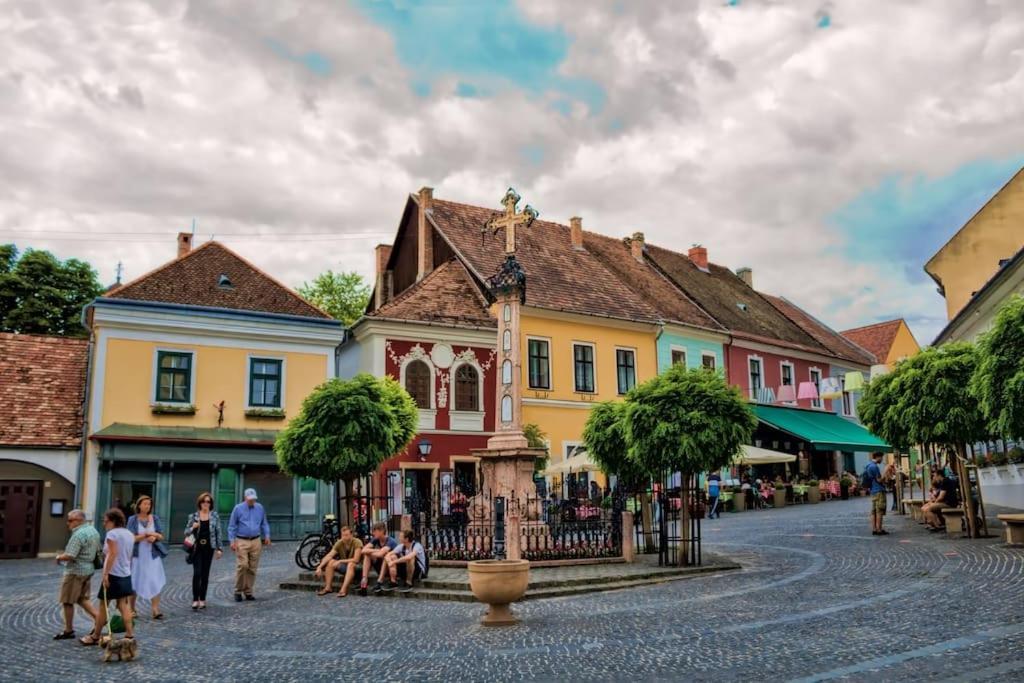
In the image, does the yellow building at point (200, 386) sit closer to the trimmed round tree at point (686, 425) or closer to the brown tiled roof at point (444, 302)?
the brown tiled roof at point (444, 302)

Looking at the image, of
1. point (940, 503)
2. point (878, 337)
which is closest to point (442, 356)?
point (940, 503)

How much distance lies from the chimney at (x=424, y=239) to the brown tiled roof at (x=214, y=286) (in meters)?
5.89

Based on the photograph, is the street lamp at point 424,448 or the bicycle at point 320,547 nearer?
the bicycle at point 320,547

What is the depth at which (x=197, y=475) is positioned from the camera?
2544 centimetres

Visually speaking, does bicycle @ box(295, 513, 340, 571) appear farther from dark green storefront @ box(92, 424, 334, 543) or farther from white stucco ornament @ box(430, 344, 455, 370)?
white stucco ornament @ box(430, 344, 455, 370)

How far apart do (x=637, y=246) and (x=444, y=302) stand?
13.5m

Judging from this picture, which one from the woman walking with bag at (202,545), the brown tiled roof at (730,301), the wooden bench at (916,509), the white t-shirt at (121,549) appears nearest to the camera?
the white t-shirt at (121,549)

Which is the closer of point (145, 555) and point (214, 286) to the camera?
point (145, 555)

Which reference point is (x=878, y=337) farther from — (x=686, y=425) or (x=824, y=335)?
(x=686, y=425)

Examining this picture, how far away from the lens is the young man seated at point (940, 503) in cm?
1897

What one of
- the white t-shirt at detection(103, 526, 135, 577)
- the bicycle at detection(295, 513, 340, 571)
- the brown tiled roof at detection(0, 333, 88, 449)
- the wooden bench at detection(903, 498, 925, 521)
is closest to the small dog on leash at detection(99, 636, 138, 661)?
the white t-shirt at detection(103, 526, 135, 577)

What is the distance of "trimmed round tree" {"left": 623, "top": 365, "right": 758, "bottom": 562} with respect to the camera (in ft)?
50.8

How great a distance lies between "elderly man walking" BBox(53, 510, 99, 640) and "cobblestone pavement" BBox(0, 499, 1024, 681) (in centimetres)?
52

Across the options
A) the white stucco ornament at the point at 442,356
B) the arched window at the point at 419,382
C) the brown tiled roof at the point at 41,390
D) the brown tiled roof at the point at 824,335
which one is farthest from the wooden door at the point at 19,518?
the brown tiled roof at the point at 824,335
